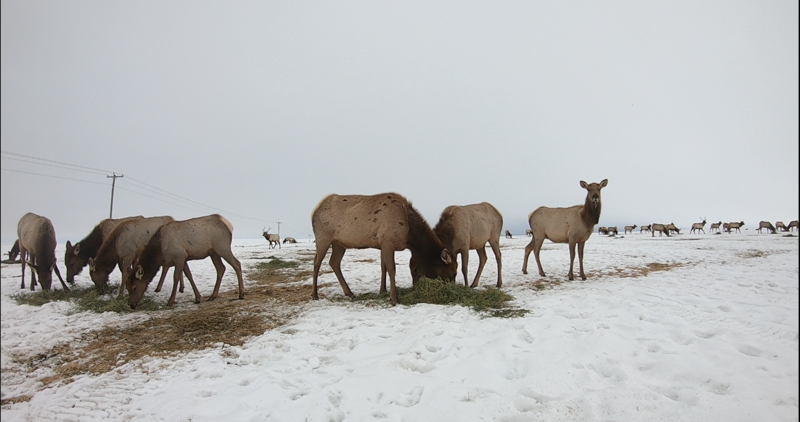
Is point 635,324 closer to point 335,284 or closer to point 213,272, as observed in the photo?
point 335,284

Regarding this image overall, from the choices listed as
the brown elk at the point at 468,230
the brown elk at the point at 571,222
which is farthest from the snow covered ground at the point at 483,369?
the brown elk at the point at 571,222

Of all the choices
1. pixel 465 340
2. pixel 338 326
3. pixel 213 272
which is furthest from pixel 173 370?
pixel 213 272

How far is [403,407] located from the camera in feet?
11.6

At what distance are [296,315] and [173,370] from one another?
2.80 meters

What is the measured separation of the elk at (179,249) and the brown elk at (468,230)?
5.58m

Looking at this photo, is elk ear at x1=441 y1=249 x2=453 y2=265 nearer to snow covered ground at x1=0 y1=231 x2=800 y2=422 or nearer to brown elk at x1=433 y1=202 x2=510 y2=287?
brown elk at x1=433 y1=202 x2=510 y2=287

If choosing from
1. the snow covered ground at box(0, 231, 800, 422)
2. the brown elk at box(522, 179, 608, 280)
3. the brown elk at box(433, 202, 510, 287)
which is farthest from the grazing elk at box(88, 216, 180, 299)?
the brown elk at box(522, 179, 608, 280)

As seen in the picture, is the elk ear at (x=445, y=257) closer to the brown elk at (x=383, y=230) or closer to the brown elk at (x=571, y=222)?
the brown elk at (x=383, y=230)

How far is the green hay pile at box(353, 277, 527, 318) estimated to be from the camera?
7.15 meters

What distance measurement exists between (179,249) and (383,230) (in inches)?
198

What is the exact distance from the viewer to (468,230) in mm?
9789

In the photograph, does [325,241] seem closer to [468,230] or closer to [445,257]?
[445,257]

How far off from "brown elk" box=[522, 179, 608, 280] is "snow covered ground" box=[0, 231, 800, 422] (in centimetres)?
476

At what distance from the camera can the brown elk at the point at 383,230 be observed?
8.27 metres
